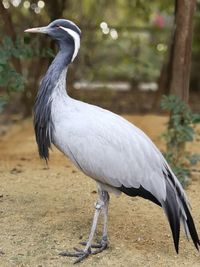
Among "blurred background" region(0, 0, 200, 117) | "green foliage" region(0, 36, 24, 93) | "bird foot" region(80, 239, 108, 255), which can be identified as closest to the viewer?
"bird foot" region(80, 239, 108, 255)

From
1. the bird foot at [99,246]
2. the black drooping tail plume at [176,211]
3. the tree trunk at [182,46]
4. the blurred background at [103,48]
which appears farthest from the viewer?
the blurred background at [103,48]

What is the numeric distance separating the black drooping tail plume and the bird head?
1.31 meters

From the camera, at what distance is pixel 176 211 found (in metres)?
4.12

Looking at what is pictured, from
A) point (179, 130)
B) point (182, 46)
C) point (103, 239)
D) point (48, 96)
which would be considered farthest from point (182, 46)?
point (103, 239)

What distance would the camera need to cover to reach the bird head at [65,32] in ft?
14.5

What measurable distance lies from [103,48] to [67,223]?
803 cm

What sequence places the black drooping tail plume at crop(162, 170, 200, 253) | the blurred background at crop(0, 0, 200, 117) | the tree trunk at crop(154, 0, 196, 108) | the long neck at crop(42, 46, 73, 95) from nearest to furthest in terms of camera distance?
the black drooping tail plume at crop(162, 170, 200, 253) < the long neck at crop(42, 46, 73, 95) < the tree trunk at crop(154, 0, 196, 108) < the blurred background at crop(0, 0, 200, 117)

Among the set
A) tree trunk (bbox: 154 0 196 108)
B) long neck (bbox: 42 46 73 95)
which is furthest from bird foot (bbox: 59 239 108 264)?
tree trunk (bbox: 154 0 196 108)

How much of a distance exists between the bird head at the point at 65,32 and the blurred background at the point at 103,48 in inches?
106

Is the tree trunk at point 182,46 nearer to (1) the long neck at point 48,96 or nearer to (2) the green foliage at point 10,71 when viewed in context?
(2) the green foliage at point 10,71

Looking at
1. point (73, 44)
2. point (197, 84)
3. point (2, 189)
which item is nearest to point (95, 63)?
point (197, 84)

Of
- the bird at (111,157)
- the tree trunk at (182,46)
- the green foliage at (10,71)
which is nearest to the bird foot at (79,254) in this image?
the bird at (111,157)

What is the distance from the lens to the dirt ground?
413 centimetres

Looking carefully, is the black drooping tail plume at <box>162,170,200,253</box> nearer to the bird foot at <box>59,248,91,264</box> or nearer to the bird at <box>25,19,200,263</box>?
the bird at <box>25,19,200,263</box>
